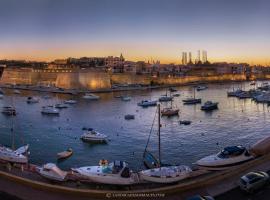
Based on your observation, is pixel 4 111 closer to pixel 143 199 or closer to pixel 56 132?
pixel 56 132

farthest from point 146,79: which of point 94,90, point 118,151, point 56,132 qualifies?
point 118,151

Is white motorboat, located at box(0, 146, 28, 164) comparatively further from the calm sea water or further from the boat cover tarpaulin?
the boat cover tarpaulin

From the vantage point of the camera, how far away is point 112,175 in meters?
7.36

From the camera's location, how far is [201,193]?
652 cm

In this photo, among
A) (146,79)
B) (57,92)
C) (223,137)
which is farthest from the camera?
(146,79)

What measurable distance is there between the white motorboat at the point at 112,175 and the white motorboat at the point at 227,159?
1.76 m

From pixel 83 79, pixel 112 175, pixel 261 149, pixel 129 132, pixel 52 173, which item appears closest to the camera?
pixel 112 175

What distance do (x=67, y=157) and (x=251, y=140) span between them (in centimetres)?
770

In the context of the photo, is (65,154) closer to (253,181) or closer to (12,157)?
(12,157)

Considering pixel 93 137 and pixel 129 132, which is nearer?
pixel 93 137

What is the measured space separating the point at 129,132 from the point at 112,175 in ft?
34.6

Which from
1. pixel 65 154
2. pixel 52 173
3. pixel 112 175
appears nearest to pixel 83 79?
pixel 65 154

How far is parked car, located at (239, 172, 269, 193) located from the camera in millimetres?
6417

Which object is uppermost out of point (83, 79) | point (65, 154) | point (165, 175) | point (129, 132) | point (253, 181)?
point (83, 79)
